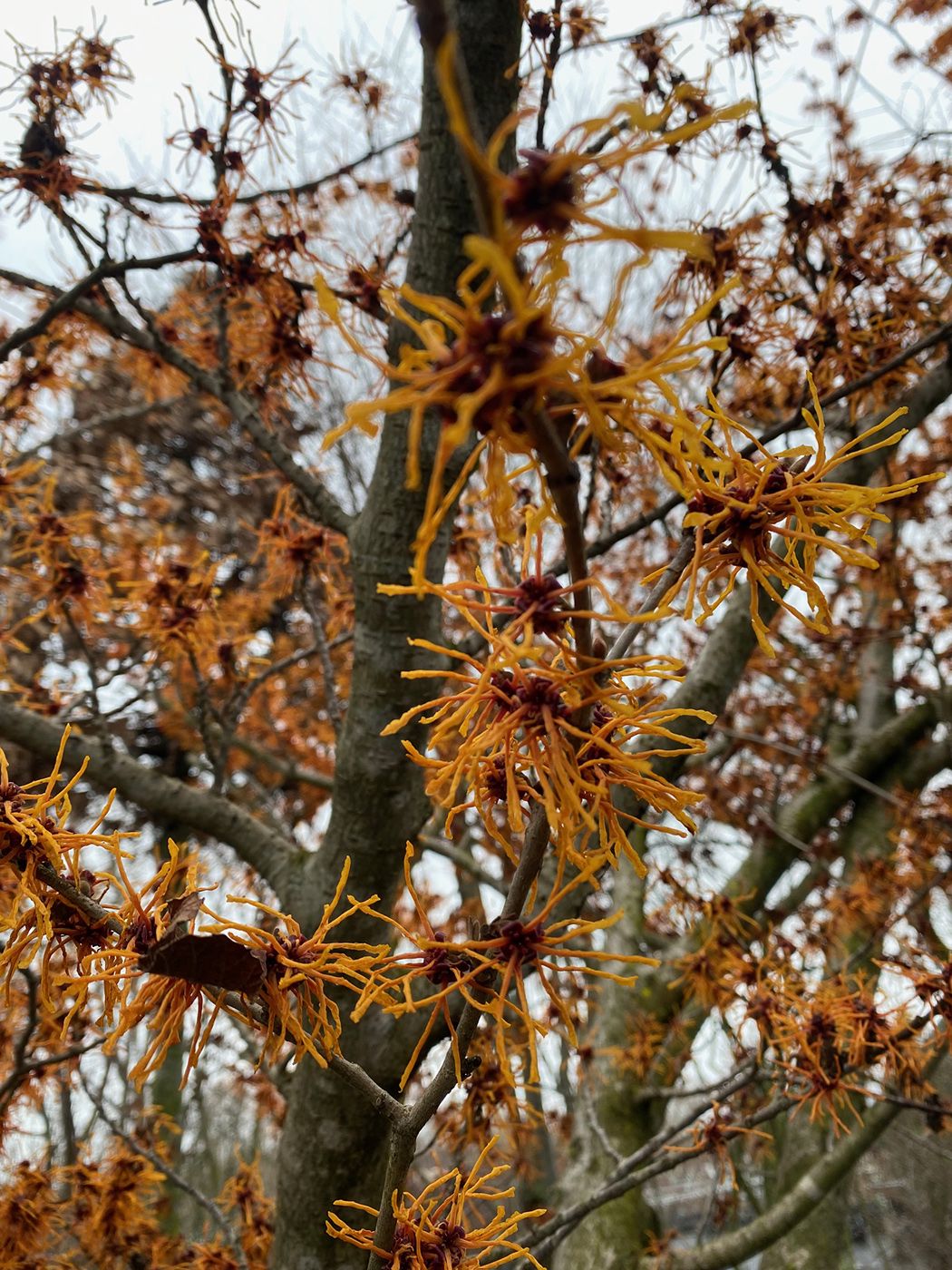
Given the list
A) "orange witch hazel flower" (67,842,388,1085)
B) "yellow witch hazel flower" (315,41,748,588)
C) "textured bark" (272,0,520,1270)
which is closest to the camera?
"yellow witch hazel flower" (315,41,748,588)

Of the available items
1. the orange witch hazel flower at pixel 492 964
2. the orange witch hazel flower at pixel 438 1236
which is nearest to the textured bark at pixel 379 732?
the orange witch hazel flower at pixel 438 1236

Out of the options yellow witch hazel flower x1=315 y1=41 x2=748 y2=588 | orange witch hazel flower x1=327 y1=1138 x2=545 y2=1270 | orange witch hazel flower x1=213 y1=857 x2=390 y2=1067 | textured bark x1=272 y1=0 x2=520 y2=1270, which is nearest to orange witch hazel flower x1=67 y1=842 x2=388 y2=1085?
orange witch hazel flower x1=213 y1=857 x2=390 y2=1067

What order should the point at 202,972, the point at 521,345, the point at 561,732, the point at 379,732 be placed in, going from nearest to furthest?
1. the point at 521,345
2. the point at 561,732
3. the point at 202,972
4. the point at 379,732

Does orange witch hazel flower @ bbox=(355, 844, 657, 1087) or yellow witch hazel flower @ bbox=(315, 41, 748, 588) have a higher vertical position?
yellow witch hazel flower @ bbox=(315, 41, 748, 588)

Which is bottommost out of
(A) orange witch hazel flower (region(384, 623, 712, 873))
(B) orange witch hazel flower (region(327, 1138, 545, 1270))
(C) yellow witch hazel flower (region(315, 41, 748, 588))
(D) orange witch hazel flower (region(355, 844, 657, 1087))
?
(B) orange witch hazel flower (region(327, 1138, 545, 1270))

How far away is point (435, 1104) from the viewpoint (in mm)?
768

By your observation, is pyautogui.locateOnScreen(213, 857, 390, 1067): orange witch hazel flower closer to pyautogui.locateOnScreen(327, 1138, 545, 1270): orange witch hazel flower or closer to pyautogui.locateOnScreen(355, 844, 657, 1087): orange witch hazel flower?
pyautogui.locateOnScreen(355, 844, 657, 1087): orange witch hazel flower

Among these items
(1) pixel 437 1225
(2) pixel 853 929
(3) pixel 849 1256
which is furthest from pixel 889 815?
(1) pixel 437 1225

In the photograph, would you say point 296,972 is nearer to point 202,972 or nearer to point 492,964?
point 202,972

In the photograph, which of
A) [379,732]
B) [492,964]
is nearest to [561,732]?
[492,964]

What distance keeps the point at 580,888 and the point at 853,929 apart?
287cm

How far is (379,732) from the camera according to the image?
1737 millimetres

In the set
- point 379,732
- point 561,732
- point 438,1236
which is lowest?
point 438,1236

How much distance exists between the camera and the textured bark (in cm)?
161
